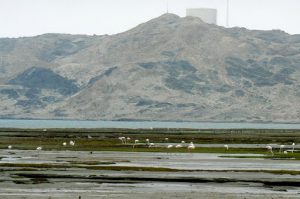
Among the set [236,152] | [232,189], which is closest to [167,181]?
[232,189]

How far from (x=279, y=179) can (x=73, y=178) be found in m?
17.8

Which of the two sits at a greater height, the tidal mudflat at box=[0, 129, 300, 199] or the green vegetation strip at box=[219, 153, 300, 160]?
the tidal mudflat at box=[0, 129, 300, 199]

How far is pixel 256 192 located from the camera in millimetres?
63125

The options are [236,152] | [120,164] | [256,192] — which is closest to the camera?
[256,192]

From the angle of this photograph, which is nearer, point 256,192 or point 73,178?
point 256,192

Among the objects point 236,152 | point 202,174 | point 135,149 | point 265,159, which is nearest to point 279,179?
point 202,174

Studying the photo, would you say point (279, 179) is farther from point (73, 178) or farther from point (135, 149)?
point (135, 149)

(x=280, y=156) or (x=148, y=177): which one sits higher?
(x=148, y=177)

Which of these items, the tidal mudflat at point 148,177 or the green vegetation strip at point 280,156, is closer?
the tidal mudflat at point 148,177

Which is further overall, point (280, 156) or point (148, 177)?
point (280, 156)

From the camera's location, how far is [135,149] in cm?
13050

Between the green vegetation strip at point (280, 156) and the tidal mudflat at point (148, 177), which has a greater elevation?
the tidal mudflat at point (148, 177)

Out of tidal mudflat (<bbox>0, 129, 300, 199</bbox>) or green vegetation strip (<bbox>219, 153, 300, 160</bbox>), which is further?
green vegetation strip (<bbox>219, 153, 300, 160</bbox>)

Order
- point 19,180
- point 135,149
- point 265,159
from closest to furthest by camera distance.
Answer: point 19,180 → point 265,159 → point 135,149
